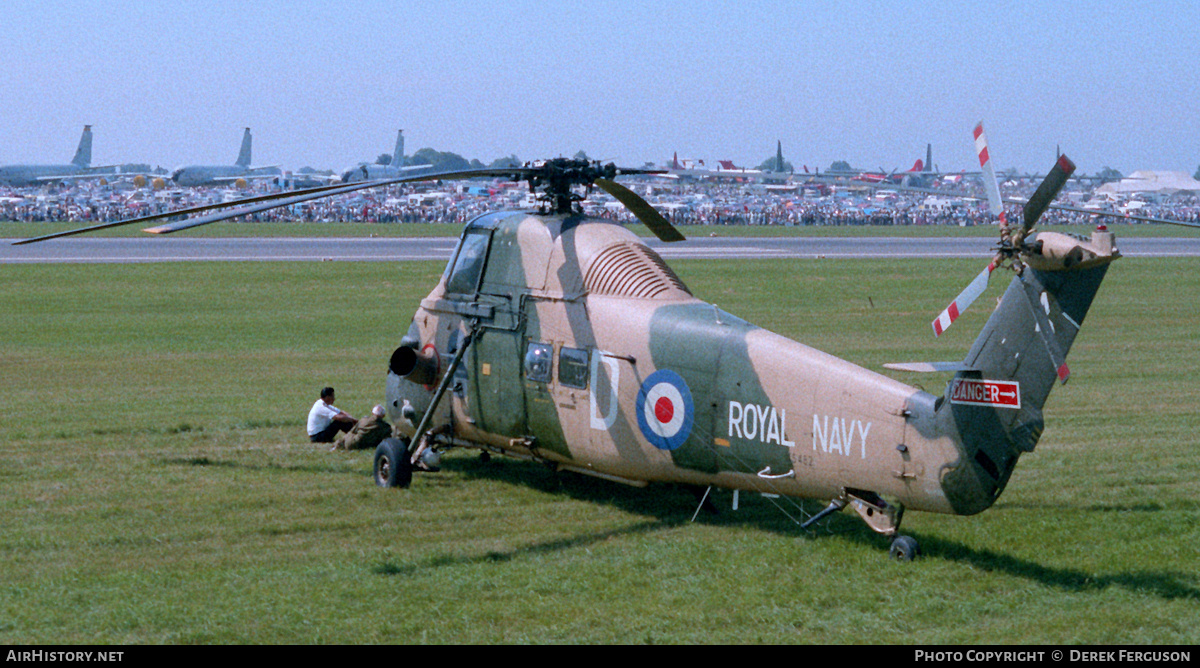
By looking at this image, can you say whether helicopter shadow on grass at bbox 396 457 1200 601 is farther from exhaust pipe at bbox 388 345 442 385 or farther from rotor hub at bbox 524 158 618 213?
rotor hub at bbox 524 158 618 213

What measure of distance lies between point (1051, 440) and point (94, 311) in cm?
2807

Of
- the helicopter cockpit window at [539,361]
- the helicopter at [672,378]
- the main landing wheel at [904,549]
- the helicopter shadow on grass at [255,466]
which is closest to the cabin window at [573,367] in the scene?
the helicopter at [672,378]

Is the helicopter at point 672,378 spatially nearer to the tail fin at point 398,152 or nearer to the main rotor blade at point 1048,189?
the main rotor blade at point 1048,189

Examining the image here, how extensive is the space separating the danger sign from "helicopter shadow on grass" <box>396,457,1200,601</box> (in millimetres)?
1796

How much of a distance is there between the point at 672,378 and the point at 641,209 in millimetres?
2754

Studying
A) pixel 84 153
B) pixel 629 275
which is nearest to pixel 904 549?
pixel 629 275

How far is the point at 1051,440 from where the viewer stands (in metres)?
17.1

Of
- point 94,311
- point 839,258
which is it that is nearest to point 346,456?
point 94,311

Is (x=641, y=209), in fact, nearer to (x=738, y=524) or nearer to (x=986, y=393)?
(x=738, y=524)

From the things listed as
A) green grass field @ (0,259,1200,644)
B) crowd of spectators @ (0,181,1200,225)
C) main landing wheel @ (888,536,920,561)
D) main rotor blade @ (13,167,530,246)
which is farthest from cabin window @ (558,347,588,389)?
crowd of spectators @ (0,181,1200,225)

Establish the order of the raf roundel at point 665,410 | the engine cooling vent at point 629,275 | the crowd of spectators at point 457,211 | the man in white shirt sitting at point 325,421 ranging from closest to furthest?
the raf roundel at point 665,410 → the engine cooling vent at point 629,275 → the man in white shirt sitting at point 325,421 → the crowd of spectators at point 457,211

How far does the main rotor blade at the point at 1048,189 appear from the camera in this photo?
891 cm

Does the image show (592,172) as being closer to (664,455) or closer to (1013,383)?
(664,455)

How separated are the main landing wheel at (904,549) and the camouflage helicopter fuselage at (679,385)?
9.9 inches
